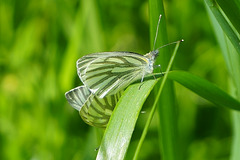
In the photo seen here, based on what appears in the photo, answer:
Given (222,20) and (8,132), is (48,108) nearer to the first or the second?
(8,132)

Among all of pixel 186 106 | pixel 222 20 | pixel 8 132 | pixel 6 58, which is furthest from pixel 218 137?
pixel 222 20

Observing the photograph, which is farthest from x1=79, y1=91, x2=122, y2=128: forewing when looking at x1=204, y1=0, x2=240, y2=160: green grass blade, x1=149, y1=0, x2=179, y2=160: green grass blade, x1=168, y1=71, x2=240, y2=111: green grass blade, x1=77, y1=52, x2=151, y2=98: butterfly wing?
x1=204, y1=0, x2=240, y2=160: green grass blade

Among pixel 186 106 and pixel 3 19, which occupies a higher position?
pixel 3 19

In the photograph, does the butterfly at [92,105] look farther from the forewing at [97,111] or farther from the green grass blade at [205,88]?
the green grass blade at [205,88]

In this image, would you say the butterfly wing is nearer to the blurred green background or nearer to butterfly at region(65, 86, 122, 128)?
butterfly at region(65, 86, 122, 128)

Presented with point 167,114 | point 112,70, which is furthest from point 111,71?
point 167,114

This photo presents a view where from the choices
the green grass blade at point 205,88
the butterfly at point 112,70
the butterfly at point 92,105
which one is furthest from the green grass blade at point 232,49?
the butterfly at point 92,105
